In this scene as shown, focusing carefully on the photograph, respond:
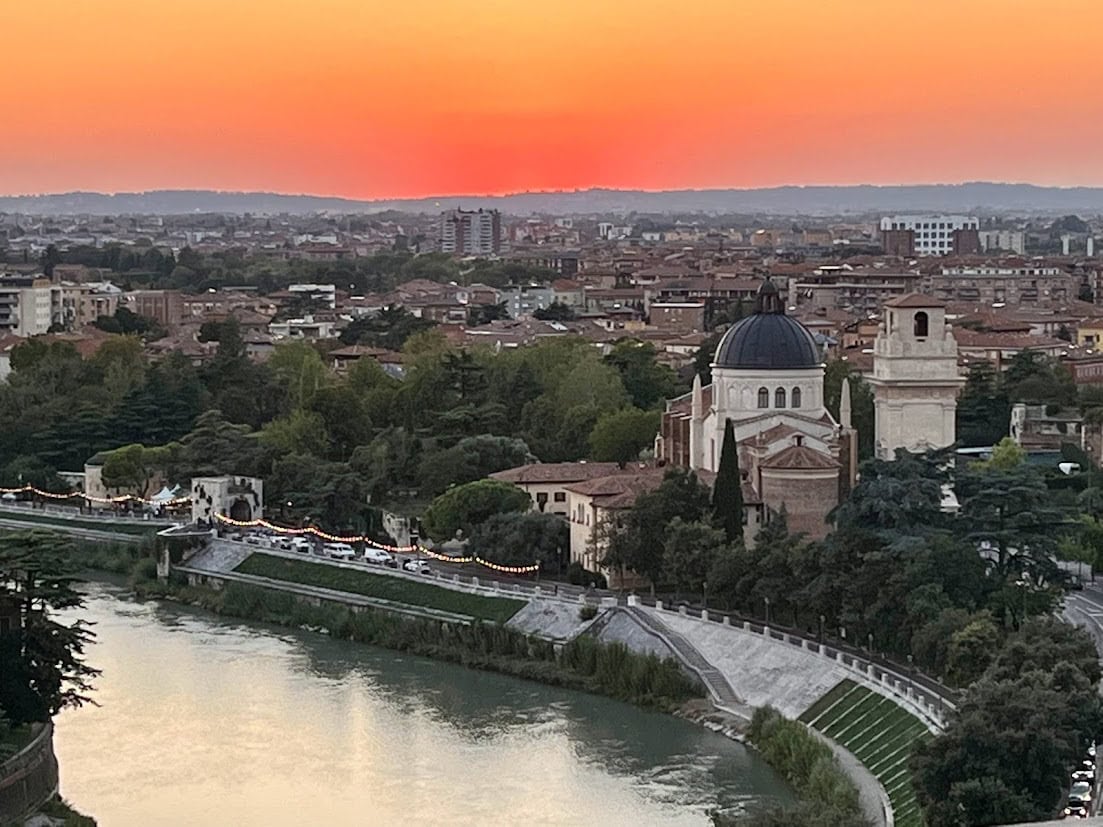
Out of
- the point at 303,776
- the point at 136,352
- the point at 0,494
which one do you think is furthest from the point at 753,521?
the point at 136,352

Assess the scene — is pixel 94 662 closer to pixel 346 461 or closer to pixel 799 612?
pixel 799 612

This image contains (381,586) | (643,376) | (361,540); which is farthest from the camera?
(643,376)

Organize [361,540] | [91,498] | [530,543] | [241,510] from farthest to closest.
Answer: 1. [91,498]
2. [241,510]
3. [361,540]
4. [530,543]

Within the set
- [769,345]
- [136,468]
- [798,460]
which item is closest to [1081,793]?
[798,460]

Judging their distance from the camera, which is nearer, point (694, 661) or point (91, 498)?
point (694, 661)

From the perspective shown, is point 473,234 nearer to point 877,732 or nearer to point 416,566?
point 416,566

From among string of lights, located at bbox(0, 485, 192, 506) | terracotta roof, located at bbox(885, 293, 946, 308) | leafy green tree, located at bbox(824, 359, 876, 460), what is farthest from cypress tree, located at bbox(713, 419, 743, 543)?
string of lights, located at bbox(0, 485, 192, 506)
